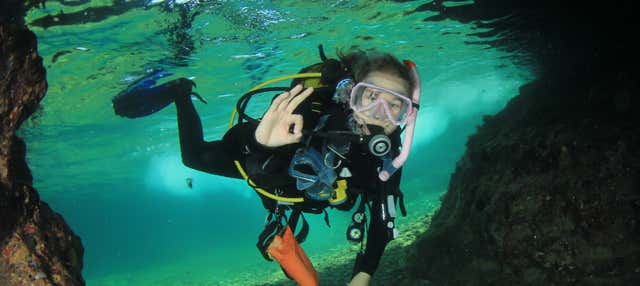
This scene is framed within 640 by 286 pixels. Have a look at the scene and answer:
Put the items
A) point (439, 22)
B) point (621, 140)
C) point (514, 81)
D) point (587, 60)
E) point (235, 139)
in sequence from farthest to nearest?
point (514, 81) → point (439, 22) → point (587, 60) → point (621, 140) → point (235, 139)

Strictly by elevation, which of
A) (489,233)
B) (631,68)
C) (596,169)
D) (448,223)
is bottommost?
(448,223)

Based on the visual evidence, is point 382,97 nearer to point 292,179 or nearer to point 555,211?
point 292,179

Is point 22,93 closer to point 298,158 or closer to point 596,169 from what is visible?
point 298,158

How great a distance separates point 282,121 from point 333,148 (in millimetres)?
765

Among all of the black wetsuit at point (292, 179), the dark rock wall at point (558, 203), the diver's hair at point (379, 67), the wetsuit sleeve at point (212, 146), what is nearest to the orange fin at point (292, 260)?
the black wetsuit at point (292, 179)

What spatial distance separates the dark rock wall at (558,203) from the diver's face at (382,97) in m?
2.32

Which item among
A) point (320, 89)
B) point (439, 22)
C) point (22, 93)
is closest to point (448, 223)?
point (320, 89)

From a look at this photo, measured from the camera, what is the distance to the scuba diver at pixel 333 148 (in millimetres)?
3557

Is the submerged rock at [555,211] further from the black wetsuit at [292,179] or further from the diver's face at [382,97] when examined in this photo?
the diver's face at [382,97]

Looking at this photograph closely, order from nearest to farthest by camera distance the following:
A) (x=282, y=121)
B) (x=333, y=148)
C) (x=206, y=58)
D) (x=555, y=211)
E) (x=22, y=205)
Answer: (x=282, y=121) < (x=22, y=205) < (x=333, y=148) < (x=555, y=211) < (x=206, y=58)

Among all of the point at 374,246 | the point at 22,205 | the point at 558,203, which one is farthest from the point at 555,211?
the point at 22,205

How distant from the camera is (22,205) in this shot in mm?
3734

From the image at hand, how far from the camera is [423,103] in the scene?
34.6 metres

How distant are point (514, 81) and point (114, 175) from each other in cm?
4351
